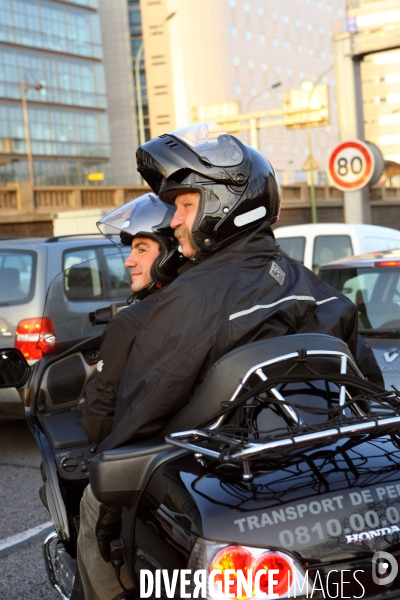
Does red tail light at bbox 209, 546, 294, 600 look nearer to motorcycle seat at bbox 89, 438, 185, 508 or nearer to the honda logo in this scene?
motorcycle seat at bbox 89, 438, 185, 508

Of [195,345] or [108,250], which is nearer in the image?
[195,345]

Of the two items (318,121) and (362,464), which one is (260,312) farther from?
(318,121)

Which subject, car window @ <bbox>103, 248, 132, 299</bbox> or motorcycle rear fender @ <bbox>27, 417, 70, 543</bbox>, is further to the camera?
car window @ <bbox>103, 248, 132, 299</bbox>

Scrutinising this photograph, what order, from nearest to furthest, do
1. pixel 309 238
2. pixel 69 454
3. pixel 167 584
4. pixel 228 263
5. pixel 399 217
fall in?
pixel 167 584
pixel 228 263
pixel 69 454
pixel 309 238
pixel 399 217

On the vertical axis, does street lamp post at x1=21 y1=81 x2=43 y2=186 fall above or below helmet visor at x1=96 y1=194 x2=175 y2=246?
above

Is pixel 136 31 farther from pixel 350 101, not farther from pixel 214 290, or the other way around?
pixel 214 290

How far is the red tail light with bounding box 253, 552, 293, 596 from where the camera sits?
1.97 meters

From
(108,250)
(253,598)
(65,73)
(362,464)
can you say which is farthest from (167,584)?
(65,73)

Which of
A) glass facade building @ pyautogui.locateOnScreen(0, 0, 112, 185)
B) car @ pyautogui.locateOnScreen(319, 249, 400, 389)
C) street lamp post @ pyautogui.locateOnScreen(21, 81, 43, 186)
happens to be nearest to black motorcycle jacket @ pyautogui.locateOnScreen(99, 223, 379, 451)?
car @ pyautogui.locateOnScreen(319, 249, 400, 389)

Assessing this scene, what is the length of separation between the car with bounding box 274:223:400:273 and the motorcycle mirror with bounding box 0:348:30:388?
7.54m

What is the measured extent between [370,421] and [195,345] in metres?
0.54

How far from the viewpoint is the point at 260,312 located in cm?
255

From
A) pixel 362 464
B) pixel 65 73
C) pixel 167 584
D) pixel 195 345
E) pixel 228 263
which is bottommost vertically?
pixel 167 584

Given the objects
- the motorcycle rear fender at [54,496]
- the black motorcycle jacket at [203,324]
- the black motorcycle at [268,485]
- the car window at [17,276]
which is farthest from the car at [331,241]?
the black motorcycle at [268,485]
